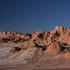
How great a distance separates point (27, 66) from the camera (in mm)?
40781

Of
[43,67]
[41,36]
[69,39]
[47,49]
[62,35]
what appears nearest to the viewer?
[43,67]

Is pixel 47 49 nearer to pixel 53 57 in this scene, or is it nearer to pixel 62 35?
pixel 53 57

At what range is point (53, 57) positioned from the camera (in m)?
44.7

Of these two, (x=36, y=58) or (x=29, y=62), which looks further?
(x=36, y=58)

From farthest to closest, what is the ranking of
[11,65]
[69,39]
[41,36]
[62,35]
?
[41,36] → [62,35] → [69,39] → [11,65]

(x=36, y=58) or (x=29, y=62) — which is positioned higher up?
(x=36, y=58)

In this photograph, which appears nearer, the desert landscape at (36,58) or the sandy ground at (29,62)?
the sandy ground at (29,62)

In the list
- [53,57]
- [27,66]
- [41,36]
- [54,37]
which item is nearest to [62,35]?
[54,37]

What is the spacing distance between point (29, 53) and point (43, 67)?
876 centimetres

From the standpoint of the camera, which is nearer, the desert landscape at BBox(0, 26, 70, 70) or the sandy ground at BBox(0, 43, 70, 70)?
the sandy ground at BBox(0, 43, 70, 70)

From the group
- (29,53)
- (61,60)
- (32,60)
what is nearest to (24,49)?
(29,53)

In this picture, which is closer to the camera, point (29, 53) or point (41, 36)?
point (29, 53)

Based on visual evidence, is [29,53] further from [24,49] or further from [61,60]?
[61,60]

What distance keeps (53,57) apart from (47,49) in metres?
3.42
